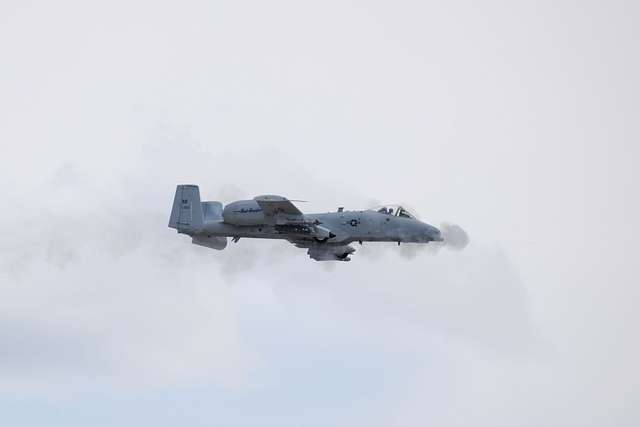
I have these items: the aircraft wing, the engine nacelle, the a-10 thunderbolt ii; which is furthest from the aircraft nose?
the engine nacelle

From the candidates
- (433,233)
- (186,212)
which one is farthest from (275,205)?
(433,233)

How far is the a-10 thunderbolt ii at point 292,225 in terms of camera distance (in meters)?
95.9

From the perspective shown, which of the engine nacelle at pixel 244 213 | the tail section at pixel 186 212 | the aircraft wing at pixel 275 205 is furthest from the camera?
the tail section at pixel 186 212

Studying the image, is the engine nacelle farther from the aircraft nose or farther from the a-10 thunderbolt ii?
the aircraft nose

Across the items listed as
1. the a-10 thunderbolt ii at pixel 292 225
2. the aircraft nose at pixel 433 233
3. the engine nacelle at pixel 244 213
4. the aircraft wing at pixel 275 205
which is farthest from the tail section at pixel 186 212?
the aircraft nose at pixel 433 233

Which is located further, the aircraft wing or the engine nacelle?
the engine nacelle

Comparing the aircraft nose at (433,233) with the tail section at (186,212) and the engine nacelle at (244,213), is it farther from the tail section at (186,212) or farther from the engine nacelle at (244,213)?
the tail section at (186,212)

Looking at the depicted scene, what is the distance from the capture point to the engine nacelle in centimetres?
9575

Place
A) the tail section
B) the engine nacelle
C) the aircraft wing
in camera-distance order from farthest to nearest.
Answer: the tail section < the engine nacelle < the aircraft wing

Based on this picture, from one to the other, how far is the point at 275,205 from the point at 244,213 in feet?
7.47

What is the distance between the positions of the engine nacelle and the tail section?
3549mm

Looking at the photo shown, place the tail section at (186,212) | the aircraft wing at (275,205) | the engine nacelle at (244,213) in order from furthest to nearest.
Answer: the tail section at (186,212), the engine nacelle at (244,213), the aircraft wing at (275,205)

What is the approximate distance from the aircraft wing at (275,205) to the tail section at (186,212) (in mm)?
6038

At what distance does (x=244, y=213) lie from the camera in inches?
3772
